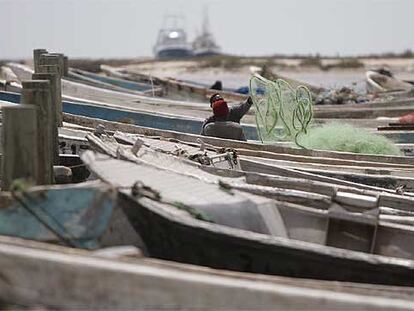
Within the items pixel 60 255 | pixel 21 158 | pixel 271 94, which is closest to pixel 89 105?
pixel 271 94

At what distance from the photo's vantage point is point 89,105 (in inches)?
490

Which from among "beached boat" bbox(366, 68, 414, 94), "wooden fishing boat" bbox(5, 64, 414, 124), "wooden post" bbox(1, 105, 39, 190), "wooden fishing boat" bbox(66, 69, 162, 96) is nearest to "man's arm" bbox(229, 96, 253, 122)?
"wooden fishing boat" bbox(5, 64, 414, 124)

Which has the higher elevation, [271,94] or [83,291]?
[271,94]

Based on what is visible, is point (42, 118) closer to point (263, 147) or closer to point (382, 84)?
point (263, 147)

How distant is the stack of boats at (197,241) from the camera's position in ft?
12.3

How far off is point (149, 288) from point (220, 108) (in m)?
5.69

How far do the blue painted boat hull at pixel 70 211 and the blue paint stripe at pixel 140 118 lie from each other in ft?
23.4

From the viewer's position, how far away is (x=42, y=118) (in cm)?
589

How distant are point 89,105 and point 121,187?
794cm

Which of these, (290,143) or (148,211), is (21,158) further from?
(290,143)

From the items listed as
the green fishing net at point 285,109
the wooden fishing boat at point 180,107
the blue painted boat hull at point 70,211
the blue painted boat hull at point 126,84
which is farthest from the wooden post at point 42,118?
the blue painted boat hull at point 126,84

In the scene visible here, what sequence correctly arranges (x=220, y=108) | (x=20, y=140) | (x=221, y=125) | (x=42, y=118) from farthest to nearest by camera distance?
(x=221, y=125) < (x=220, y=108) < (x=42, y=118) < (x=20, y=140)

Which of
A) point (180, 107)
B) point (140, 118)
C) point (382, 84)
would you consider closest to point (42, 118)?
point (140, 118)

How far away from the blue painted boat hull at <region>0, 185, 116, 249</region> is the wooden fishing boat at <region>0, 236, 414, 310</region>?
1.62ft
